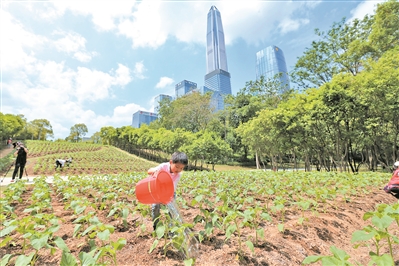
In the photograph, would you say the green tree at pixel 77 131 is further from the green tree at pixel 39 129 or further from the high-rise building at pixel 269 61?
the high-rise building at pixel 269 61

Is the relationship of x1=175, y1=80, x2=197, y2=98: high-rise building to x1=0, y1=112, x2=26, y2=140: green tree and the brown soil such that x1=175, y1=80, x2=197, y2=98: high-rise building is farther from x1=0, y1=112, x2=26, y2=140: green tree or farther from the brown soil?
the brown soil

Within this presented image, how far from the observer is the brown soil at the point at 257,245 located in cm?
235

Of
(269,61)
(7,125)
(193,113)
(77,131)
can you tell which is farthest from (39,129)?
(269,61)

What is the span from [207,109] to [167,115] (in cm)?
1193

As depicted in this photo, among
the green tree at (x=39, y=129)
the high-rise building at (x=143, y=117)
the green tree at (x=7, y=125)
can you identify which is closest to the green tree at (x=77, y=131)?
the green tree at (x=39, y=129)

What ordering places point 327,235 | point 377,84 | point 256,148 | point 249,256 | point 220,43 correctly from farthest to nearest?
point 220,43, point 256,148, point 377,84, point 327,235, point 249,256

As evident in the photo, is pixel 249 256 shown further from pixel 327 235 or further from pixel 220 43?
pixel 220 43

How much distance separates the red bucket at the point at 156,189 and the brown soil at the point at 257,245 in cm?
67

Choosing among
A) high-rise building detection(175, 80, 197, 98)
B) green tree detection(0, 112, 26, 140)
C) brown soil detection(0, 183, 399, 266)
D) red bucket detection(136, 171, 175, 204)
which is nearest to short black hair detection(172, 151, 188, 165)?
red bucket detection(136, 171, 175, 204)

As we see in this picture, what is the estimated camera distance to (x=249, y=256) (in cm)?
238

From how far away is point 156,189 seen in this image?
2291mm

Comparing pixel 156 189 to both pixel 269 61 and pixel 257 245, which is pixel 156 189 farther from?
pixel 269 61

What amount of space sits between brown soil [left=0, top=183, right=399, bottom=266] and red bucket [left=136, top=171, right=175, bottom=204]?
669 millimetres

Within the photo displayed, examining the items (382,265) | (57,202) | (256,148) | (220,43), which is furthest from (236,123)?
(220,43)
